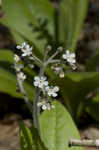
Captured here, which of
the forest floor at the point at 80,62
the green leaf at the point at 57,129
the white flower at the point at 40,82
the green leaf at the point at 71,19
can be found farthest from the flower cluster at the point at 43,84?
the green leaf at the point at 71,19

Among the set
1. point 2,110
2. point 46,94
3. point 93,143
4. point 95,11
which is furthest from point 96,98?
point 95,11

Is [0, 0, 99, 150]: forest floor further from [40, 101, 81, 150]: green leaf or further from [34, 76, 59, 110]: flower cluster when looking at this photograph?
[34, 76, 59, 110]: flower cluster

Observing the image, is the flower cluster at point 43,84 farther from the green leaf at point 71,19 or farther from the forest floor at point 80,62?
the green leaf at point 71,19

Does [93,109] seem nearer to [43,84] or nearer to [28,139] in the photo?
[28,139]

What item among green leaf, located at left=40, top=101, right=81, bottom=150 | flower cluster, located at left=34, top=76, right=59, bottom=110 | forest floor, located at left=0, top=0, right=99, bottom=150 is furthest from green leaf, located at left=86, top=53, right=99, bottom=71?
flower cluster, located at left=34, top=76, right=59, bottom=110

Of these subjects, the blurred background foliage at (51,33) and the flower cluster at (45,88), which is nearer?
the flower cluster at (45,88)

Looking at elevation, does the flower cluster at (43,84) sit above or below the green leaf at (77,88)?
below

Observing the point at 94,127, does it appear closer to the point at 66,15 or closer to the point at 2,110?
the point at 2,110
